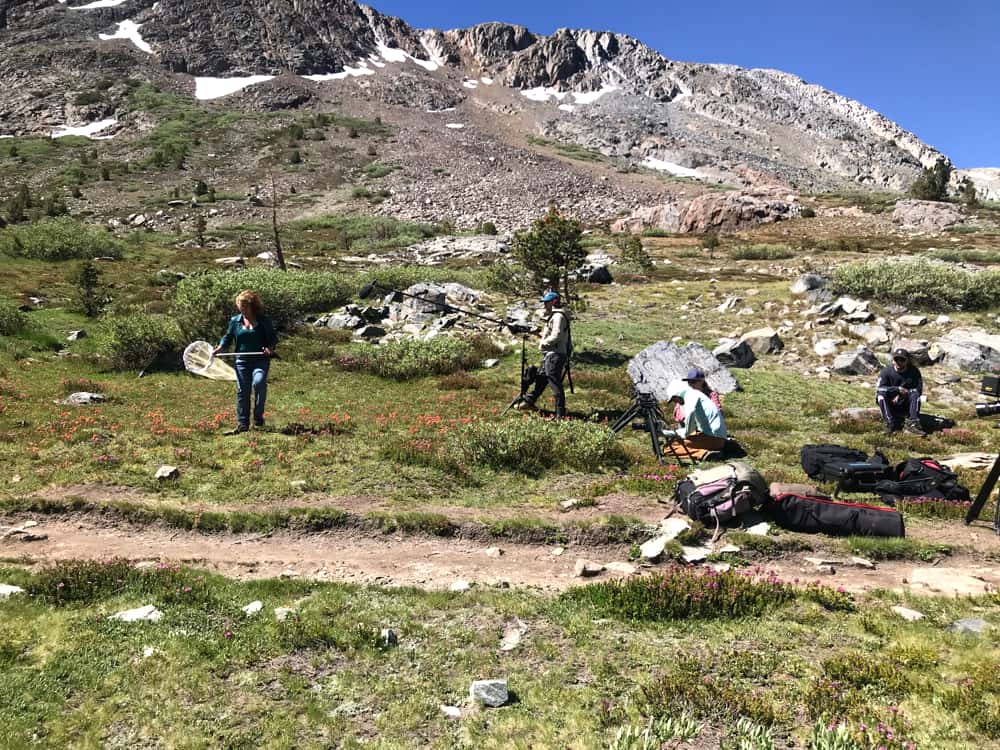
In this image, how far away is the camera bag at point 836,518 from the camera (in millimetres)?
7711

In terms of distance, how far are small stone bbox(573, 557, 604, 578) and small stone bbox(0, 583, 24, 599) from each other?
247 inches

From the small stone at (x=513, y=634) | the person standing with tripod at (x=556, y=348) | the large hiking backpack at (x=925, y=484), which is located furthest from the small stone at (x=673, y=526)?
the person standing with tripod at (x=556, y=348)

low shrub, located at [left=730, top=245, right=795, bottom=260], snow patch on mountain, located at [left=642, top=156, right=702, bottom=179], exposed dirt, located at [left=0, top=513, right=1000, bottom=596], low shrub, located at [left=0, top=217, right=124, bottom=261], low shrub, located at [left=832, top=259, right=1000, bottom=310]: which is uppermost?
snow patch on mountain, located at [left=642, top=156, right=702, bottom=179]

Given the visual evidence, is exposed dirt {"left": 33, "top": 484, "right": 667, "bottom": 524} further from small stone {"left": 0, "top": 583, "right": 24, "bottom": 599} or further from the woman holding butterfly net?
the woman holding butterfly net

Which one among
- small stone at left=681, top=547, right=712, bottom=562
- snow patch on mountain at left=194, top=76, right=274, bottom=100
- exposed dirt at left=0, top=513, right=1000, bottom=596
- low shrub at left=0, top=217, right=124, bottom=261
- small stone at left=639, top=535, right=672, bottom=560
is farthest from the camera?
snow patch on mountain at left=194, top=76, right=274, bottom=100

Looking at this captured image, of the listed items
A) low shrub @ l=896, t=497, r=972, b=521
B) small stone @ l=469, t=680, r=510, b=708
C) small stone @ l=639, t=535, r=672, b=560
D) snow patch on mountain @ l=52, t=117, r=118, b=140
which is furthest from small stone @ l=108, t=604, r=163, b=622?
snow patch on mountain @ l=52, t=117, r=118, b=140

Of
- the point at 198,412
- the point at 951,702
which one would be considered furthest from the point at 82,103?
the point at 951,702

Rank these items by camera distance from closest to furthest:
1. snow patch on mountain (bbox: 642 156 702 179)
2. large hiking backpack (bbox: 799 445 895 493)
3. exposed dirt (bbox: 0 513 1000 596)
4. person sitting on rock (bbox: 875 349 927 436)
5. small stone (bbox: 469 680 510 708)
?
small stone (bbox: 469 680 510 708)
exposed dirt (bbox: 0 513 1000 596)
large hiking backpack (bbox: 799 445 895 493)
person sitting on rock (bbox: 875 349 927 436)
snow patch on mountain (bbox: 642 156 702 179)

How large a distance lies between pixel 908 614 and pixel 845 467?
423cm

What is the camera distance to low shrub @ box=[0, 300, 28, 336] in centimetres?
1859

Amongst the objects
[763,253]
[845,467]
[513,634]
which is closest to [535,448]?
[513,634]

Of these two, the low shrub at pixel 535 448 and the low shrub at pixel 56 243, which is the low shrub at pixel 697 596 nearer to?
the low shrub at pixel 535 448

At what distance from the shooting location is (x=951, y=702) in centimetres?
431

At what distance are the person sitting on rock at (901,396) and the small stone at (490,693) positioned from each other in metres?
12.6
